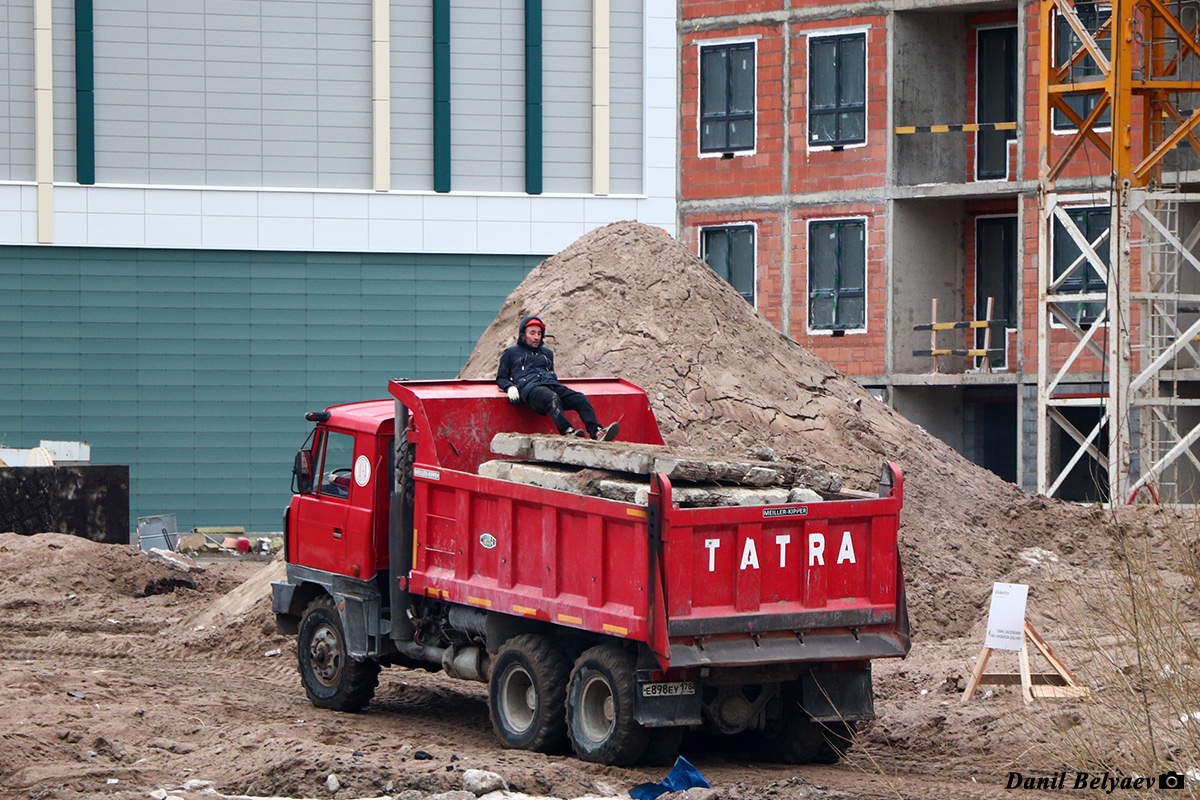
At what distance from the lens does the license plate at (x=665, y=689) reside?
32.2 ft

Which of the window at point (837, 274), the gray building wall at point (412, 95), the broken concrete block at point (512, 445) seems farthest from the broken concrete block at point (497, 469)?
the gray building wall at point (412, 95)

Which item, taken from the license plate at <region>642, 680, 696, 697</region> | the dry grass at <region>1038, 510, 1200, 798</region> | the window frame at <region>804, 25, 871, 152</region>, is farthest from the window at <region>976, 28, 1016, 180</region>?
the dry grass at <region>1038, 510, 1200, 798</region>

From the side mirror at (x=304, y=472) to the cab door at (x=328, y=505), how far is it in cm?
4

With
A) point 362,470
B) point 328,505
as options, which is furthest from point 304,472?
point 362,470

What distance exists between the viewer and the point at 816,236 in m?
29.0

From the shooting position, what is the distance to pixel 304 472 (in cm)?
1319

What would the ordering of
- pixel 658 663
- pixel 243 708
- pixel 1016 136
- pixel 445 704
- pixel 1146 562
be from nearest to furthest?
pixel 1146 562
pixel 658 663
pixel 243 708
pixel 445 704
pixel 1016 136

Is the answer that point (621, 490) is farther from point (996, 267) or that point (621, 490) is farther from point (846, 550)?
point (996, 267)

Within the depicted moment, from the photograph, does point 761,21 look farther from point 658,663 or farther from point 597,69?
point 658,663

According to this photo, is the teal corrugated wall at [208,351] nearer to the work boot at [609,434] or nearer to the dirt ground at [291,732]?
the dirt ground at [291,732]

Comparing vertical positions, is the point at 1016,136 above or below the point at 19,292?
above

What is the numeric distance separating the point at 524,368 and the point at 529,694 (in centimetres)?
303

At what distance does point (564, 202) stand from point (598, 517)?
2040cm

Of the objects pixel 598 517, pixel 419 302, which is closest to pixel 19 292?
pixel 419 302
